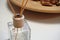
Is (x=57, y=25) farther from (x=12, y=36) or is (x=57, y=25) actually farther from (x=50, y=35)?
(x=12, y=36)

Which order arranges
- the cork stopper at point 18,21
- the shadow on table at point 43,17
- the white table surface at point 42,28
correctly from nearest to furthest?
the cork stopper at point 18,21 < the white table surface at point 42,28 < the shadow on table at point 43,17

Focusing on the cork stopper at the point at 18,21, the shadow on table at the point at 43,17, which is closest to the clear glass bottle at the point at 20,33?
the cork stopper at the point at 18,21

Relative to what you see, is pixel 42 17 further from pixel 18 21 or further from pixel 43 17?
pixel 18 21

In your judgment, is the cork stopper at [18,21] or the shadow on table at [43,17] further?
the shadow on table at [43,17]

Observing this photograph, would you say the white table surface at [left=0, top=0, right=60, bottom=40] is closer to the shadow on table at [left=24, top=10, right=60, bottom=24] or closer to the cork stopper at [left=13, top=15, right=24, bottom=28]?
the shadow on table at [left=24, top=10, right=60, bottom=24]

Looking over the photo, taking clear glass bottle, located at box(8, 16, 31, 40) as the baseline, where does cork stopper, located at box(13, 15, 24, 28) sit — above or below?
above

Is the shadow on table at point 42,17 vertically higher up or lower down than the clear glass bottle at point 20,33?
higher up

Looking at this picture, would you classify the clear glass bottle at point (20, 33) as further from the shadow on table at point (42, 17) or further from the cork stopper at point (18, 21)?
the shadow on table at point (42, 17)

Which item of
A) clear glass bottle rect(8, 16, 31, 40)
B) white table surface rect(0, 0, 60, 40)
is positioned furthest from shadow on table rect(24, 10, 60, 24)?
clear glass bottle rect(8, 16, 31, 40)
